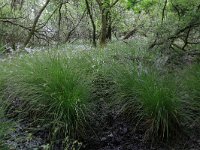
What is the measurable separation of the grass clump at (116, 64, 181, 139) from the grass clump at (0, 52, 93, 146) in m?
0.59

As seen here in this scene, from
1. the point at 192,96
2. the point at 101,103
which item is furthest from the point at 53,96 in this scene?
the point at 192,96

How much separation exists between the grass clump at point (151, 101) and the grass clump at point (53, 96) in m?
A: 0.59

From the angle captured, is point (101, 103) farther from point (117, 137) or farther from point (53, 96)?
point (53, 96)

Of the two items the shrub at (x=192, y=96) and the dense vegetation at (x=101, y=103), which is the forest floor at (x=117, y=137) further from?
the shrub at (x=192, y=96)

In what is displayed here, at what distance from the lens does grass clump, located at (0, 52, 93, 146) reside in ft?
14.0

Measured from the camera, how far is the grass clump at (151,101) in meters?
4.26

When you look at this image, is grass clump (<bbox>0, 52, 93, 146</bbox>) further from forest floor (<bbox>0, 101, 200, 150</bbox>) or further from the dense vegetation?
forest floor (<bbox>0, 101, 200, 150</bbox>)

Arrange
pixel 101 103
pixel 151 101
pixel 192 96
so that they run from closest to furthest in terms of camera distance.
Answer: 1. pixel 151 101
2. pixel 192 96
3. pixel 101 103

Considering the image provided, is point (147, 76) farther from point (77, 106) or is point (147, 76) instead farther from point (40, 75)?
point (40, 75)

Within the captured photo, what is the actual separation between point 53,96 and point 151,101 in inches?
50.9

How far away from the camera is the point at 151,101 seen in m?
4.30

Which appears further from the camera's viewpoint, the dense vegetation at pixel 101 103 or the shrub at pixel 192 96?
the shrub at pixel 192 96

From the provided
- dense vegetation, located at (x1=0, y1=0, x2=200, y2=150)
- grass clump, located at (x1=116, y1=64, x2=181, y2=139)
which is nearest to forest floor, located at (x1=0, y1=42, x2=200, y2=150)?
dense vegetation, located at (x1=0, y1=0, x2=200, y2=150)

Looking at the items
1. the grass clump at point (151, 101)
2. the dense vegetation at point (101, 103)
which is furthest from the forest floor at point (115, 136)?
the grass clump at point (151, 101)
